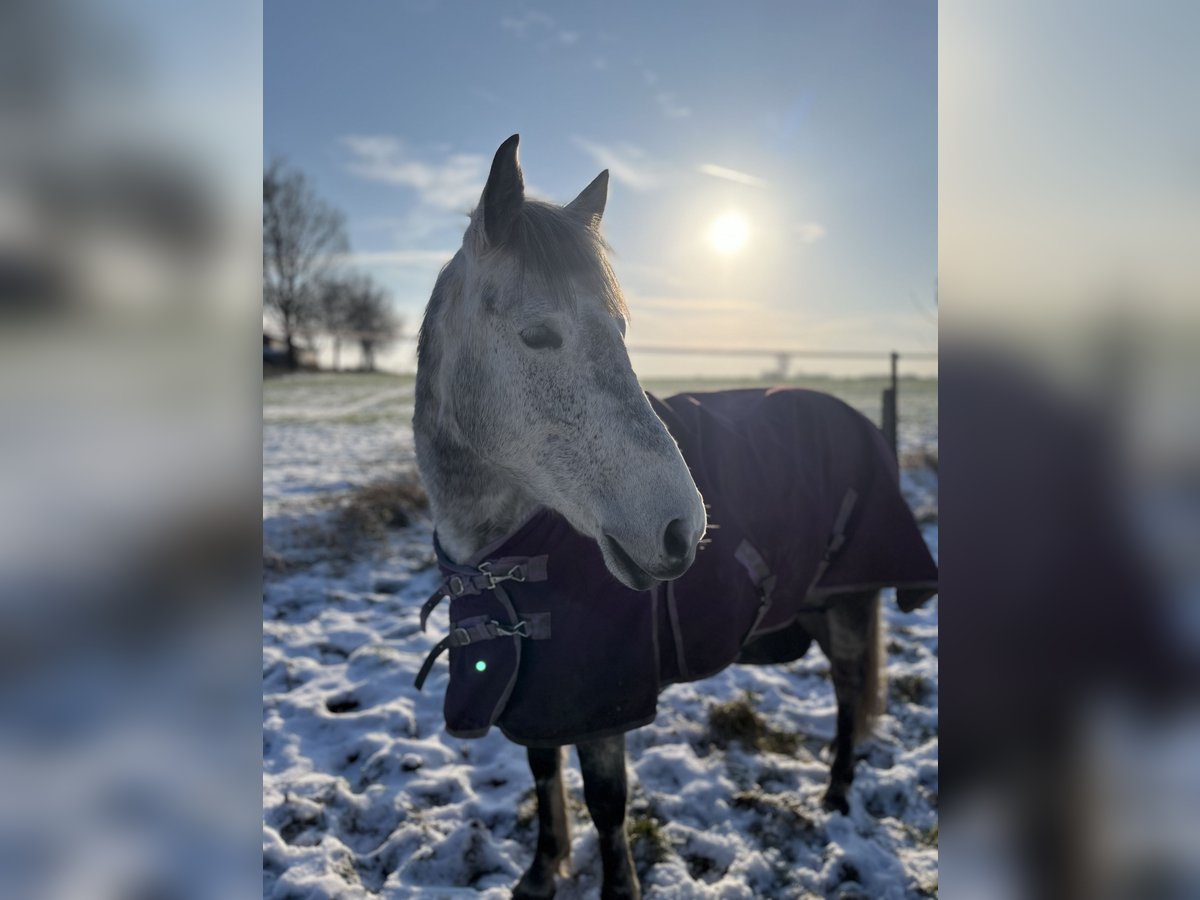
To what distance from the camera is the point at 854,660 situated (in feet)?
9.92

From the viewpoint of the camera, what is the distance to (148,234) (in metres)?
0.55

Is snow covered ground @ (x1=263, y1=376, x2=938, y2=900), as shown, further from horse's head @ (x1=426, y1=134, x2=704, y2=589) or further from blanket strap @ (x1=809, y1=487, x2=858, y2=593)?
horse's head @ (x1=426, y1=134, x2=704, y2=589)

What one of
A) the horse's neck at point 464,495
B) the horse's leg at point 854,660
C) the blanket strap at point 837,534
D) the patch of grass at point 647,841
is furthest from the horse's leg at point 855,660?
the horse's neck at point 464,495

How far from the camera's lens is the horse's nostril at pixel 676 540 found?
1.41 metres

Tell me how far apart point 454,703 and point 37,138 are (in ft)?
5.95

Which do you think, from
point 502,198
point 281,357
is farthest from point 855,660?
point 281,357

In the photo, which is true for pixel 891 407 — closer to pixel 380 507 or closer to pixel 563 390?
pixel 380 507

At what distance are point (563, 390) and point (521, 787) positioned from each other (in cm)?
215

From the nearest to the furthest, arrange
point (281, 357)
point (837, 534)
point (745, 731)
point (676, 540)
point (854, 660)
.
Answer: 1. point (676, 540)
2. point (837, 534)
3. point (854, 660)
4. point (745, 731)
5. point (281, 357)

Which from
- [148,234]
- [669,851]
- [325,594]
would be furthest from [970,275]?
[325,594]

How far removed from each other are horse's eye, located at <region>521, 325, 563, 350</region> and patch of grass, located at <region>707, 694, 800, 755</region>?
2530 mm

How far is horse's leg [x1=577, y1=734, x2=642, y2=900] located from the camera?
2023 millimetres

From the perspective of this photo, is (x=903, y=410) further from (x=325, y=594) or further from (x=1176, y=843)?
(x=1176, y=843)

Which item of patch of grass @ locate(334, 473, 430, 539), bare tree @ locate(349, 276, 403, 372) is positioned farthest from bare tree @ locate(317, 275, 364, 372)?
patch of grass @ locate(334, 473, 430, 539)
